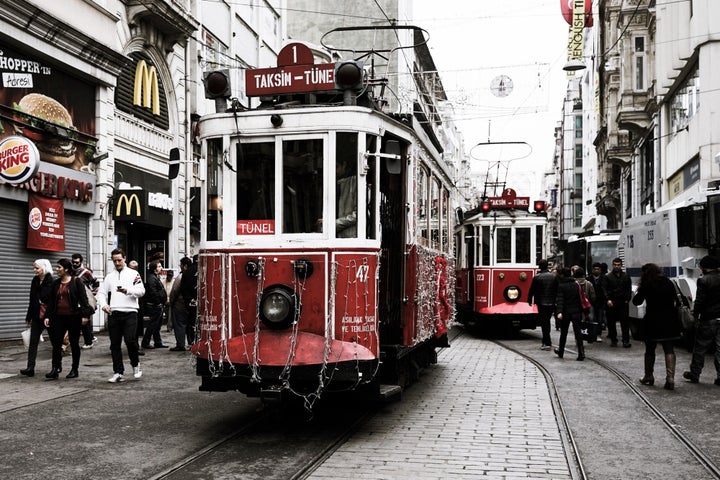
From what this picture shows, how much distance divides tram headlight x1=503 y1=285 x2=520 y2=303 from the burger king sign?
10772 millimetres

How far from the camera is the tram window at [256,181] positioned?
7609 mm

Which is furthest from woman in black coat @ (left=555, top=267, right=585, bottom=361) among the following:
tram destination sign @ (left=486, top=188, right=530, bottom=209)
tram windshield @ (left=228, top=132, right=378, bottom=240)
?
tram windshield @ (left=228, top=132, right=378, bottom=240)

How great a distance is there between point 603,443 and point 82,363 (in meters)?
8.66

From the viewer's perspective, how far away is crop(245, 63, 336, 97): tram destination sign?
7.60 metres

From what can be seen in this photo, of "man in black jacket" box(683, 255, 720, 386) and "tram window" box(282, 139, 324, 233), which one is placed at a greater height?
"tram window" box(282, 139, 324, 233)

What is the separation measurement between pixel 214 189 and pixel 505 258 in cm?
1249

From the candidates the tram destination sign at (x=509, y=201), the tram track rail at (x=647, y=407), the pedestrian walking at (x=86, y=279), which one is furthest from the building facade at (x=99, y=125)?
the tram destination sign at (x=509, y=201)

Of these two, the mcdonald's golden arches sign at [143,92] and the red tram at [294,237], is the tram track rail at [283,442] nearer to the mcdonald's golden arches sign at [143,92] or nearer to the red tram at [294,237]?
the red tram at [294,237]

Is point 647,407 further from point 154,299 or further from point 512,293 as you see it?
point 512,293

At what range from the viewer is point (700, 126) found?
23.7m

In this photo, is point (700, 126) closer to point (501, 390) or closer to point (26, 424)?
point (501, 390)

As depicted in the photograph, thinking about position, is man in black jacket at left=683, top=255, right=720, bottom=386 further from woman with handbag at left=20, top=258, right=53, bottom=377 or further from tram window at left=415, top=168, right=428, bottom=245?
woman with handbag at left=20, top=258, right=53, bottom=377

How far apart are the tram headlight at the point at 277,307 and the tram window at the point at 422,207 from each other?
2431mm

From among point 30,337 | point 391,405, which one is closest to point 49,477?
point 391,405
